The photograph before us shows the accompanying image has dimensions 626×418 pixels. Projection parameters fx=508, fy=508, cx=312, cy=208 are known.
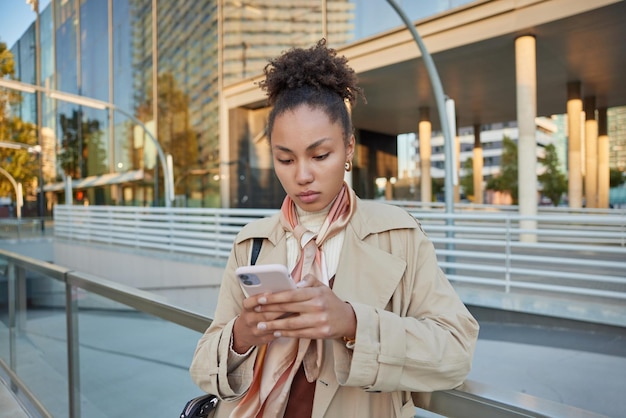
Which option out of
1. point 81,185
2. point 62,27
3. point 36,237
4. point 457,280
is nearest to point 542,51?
point 457,280

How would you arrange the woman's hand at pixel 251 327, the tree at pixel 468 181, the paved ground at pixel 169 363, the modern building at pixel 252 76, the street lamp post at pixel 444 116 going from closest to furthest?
the woman's hand at pixel 251 327
the paved ground at pixel 169 363
the street lamp post at pixel 444 116
the modern building at pixel 252 76
the tree at pixel 468 181

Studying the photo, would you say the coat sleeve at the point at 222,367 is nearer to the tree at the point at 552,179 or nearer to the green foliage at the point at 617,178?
the green foliage at the point at 617,178

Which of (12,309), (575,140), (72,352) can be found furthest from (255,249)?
(575,140)

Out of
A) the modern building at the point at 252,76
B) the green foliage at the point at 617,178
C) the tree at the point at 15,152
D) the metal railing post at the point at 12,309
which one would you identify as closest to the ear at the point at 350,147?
the metal railing post at the point at 12,309

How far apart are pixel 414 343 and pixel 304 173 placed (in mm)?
479

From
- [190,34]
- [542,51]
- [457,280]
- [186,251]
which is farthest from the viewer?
[190,34]

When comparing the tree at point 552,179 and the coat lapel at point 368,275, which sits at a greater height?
the tree at point 552,179

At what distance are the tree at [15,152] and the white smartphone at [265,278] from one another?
35.6m

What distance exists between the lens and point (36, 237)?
68.1ft

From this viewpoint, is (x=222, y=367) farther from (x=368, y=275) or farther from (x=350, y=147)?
(x=350, y=147)

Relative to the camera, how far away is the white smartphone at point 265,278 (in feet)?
3.00

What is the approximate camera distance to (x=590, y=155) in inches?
858

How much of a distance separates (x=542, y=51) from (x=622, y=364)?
12170mm

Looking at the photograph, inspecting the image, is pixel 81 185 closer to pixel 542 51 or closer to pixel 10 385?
pixel 542 51
